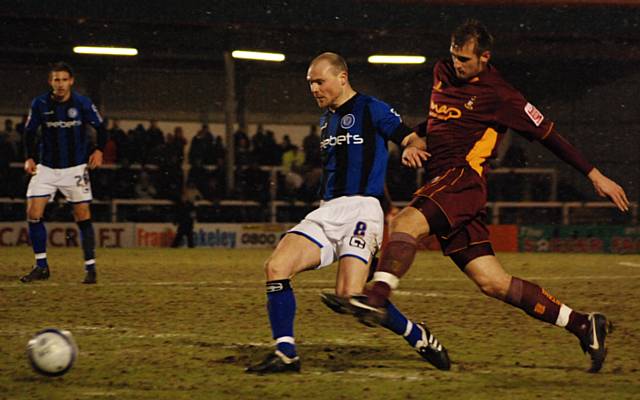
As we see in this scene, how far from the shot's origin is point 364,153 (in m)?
5.98

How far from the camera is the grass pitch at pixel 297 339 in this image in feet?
17.0

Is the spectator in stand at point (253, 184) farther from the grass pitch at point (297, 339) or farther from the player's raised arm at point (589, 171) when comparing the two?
the player's raised arm at point (589, 171)

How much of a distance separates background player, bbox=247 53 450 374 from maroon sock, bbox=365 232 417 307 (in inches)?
12.6

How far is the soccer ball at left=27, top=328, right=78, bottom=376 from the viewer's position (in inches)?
205

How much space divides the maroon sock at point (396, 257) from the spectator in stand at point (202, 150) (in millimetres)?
15449

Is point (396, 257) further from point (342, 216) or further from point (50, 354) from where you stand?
point (50, 354)

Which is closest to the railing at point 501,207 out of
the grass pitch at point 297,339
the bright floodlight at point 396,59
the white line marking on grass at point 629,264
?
the bright floodlight at point 396,59

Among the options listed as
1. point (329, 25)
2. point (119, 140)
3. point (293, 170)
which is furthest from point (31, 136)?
point (329, 25)

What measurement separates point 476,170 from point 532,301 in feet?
2.60

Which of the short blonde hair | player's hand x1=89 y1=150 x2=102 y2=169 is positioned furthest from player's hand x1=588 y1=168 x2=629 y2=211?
player's hand x1=89 y1=150 x2=102 y2=169

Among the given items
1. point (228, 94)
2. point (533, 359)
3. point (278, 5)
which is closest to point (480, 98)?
point (533, 359)

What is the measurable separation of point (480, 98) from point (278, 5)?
50.5 feet

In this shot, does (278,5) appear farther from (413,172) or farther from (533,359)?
(533,359)

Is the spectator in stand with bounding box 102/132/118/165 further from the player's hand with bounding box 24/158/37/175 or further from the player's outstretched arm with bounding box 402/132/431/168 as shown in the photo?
the player's outstretched arm with bounding box 402/132/431/168
